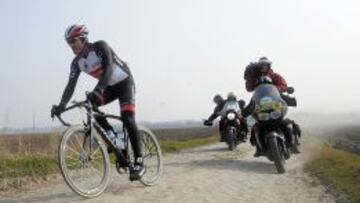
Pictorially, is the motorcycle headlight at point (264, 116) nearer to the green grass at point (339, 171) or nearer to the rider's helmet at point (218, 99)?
the green grass at point (339, 171)

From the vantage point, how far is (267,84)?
12.6 metres

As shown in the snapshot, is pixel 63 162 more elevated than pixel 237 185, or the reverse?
pixel 63 162

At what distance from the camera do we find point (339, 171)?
38.5 ft

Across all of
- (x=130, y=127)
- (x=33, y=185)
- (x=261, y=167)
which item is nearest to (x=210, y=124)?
(x=261, y=167)

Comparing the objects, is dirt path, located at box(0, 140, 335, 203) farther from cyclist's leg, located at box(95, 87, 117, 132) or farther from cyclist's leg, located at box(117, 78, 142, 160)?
cyclist's leg, located at box(95, 87, 117, 132)

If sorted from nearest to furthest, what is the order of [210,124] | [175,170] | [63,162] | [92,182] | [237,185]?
[63,162]
[92,182]
[237,185]
[175,170]
[210,124]

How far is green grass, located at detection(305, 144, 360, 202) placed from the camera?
9.78 m

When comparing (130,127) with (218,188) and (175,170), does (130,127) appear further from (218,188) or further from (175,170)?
(175,170)

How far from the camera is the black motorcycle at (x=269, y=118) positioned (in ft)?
39.9

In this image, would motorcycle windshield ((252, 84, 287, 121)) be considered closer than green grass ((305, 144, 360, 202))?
No

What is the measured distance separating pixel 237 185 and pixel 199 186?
704 millimetres

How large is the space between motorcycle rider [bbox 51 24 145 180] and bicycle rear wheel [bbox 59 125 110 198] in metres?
0.37

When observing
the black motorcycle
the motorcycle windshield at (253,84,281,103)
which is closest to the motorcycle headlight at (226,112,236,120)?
the black motorcycle

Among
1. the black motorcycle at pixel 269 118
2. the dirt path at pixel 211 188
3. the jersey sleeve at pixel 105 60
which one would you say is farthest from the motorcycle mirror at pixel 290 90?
the jersey sleeve at pixel 105 60
